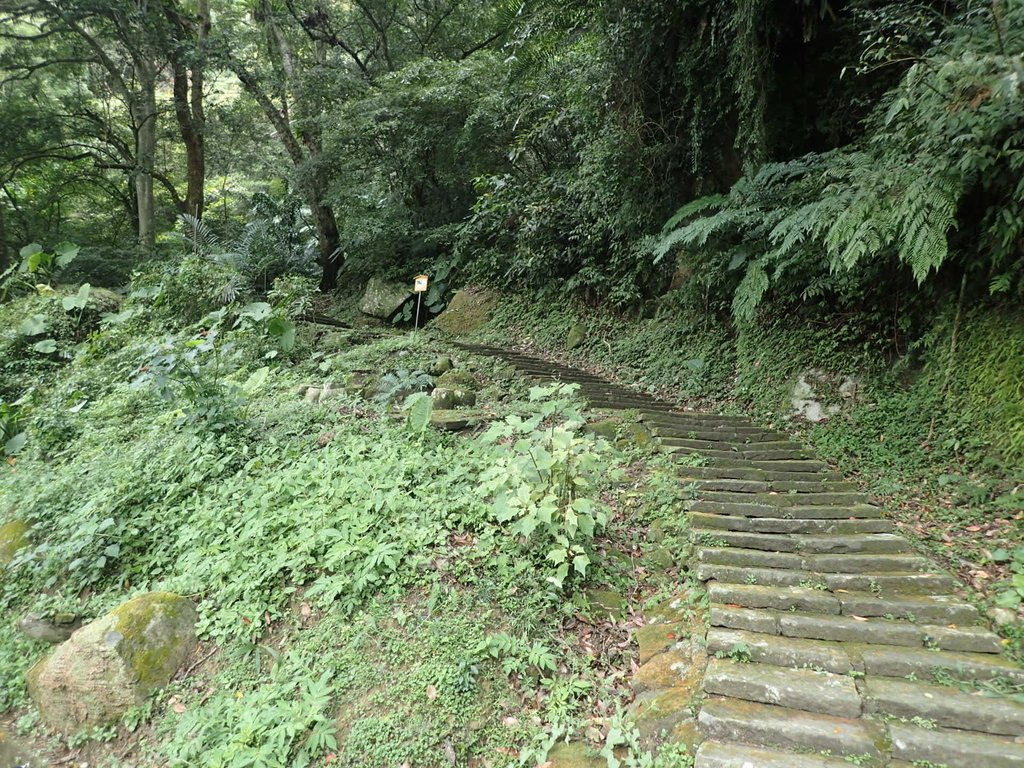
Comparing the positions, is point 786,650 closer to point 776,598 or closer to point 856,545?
point 776,598

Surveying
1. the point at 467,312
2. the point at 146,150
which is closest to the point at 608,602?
the point at 467,312

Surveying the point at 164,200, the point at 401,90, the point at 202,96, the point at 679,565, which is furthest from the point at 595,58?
the point at 164,200

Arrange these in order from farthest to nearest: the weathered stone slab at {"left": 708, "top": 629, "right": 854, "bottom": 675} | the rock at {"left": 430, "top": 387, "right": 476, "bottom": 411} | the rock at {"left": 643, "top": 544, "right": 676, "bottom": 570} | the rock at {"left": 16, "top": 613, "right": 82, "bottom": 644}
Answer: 1. the rock at {"left": 430, "top": 387, "right": 476, "bottom": 411}
2. the rock at {"left": 16, "top": 613, "right": 82, "bottom": 644}
3. the rock at {"left": 643, "top": 544, "right": 676, "bottom": 570}
4. the weathered stone slab at {"left": 708, "top": 629, "right": 854, "bottom": 675}

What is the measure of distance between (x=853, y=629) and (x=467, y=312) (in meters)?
8.66

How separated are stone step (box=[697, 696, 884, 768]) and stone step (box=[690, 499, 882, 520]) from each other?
1.56m

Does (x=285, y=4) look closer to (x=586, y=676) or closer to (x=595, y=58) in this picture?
(x=595, y=58)

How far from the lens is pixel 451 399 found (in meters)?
5.67

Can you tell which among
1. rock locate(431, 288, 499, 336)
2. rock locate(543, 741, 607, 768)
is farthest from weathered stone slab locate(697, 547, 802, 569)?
rock locate(431, 288, 499, 336)

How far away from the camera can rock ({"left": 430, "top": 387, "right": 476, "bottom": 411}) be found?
560cm

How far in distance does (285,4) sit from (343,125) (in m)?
3.87

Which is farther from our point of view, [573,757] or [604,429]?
[604,429]

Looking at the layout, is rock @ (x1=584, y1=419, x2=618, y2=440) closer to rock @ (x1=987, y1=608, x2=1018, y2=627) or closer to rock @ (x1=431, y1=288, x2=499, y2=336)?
rock @ (x1=987, y1=608, x2=1018, y2=627)

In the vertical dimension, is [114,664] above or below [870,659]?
below

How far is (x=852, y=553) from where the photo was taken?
3.35 meters
